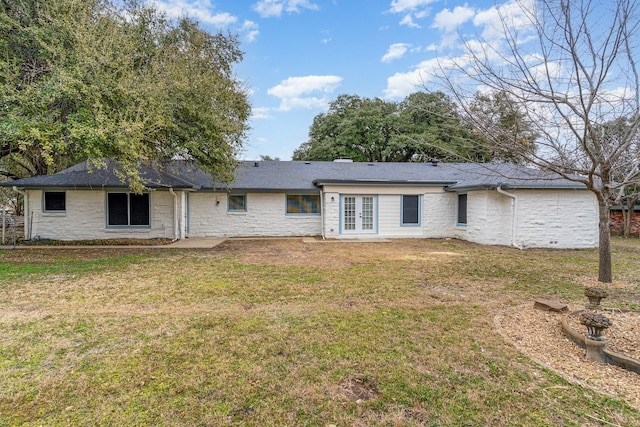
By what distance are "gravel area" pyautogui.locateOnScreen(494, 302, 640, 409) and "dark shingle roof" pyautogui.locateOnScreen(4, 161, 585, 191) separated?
261 inches

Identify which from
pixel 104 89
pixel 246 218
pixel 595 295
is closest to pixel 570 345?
pixel 595 295

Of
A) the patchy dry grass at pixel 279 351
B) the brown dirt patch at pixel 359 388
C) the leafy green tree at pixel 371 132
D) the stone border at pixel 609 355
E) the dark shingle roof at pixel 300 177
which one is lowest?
the brown dirt patch at pixel 359 388

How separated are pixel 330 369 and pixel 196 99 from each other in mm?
8637

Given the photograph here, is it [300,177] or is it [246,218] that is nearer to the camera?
[246,218]

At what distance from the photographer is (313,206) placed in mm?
14344

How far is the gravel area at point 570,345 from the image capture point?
282 centimetres

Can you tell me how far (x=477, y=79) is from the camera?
5.38 m

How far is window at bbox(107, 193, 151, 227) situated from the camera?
496 inches

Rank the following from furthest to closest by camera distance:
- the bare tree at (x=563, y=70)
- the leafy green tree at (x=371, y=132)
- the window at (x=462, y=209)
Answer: the leafy green tree at (x=371, y=132) < the window at (x=462, y=209) < the bare tree at (x=563, y=70)

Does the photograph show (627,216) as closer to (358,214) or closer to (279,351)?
(358,214)

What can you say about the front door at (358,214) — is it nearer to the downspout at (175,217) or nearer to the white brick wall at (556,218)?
the white brick wall at (556,218)

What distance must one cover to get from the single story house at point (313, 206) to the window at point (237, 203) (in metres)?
0.04

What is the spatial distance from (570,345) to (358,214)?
33.3 ft

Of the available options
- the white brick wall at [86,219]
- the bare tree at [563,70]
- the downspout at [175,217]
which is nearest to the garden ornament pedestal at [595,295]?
the bare tree at [563,70]
